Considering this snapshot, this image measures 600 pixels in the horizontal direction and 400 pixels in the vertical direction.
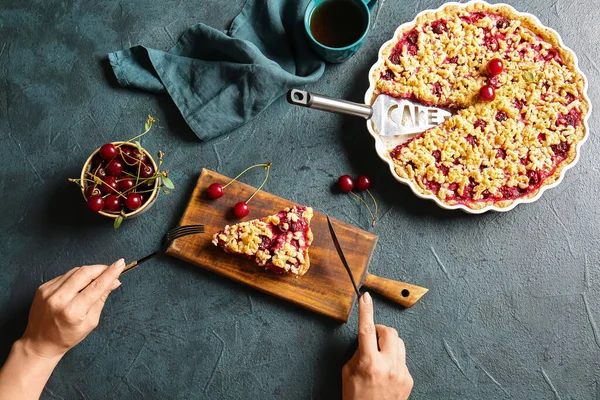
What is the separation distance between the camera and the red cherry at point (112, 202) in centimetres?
301

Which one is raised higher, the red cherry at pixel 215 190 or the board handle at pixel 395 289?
the red cherry at pixel 215 190

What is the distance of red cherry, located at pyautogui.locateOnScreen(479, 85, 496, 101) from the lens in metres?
3.16

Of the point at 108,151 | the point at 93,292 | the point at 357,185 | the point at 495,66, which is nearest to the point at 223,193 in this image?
the point at 108,151

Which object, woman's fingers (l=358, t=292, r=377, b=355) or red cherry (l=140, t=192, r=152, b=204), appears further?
red cherry (l=140, t=192, r=152, b=204)

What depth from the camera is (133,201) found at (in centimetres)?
300

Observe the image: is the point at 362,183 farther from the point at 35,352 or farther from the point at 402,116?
the point at 35,352

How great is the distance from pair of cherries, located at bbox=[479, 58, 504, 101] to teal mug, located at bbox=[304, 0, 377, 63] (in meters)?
0.72

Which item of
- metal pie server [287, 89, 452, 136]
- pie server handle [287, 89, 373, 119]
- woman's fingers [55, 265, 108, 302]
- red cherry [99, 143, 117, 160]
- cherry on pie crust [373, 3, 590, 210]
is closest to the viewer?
pie server handle [287, 89, 373, 119]

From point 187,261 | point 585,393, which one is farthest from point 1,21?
point 585,393

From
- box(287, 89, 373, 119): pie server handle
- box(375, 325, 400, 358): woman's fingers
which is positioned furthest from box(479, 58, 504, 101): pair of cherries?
box(375, 325, 400, 358): woman's fingers

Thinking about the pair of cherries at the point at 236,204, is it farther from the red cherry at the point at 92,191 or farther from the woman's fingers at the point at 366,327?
the woman's fingers at the point at 366,327

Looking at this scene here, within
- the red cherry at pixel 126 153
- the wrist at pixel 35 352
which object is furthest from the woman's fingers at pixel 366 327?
the wrist at pixel 35 352

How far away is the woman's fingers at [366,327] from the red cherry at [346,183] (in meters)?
0.62

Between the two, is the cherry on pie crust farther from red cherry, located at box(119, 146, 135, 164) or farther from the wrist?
the wrist
